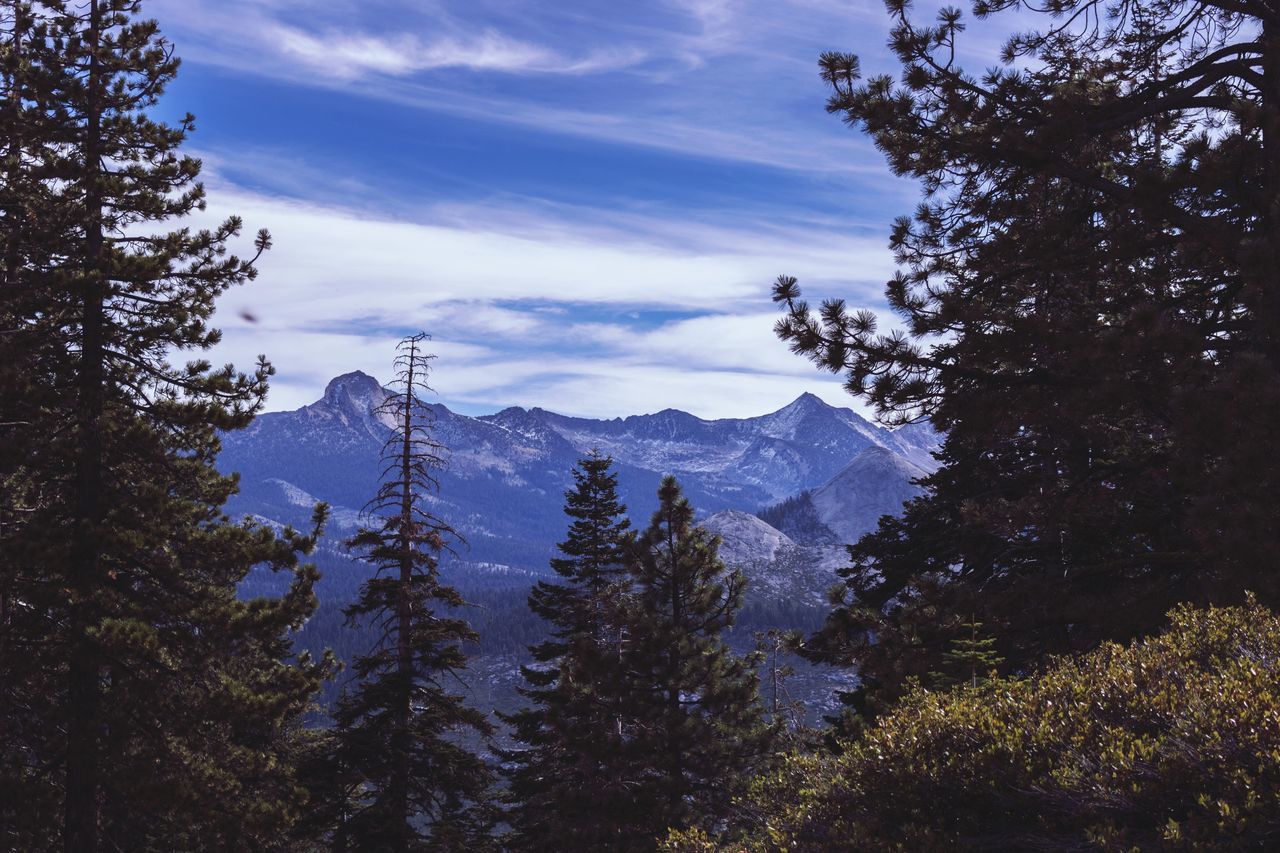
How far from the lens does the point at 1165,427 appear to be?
37.0 feet

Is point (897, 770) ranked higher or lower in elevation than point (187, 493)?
lower

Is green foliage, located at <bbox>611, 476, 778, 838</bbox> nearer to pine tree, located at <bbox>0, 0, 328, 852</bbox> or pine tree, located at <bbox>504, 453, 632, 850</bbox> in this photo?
pine tree, located at <bbox>504, 453, 632, 850</bbox>

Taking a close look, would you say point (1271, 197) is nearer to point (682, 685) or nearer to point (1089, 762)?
point (1089, 762)

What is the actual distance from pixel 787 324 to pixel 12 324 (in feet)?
41.6

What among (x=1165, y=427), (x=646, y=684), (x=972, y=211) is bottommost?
(x=646, y=684)

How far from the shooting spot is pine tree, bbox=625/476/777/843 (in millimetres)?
20062

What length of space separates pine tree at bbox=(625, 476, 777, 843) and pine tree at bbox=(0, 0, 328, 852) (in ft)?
25.7

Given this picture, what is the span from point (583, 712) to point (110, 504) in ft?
36.7

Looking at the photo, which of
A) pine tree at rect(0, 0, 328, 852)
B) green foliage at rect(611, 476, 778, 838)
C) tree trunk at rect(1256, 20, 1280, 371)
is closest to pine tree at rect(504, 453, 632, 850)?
green foliage at rect(611, 476, 778, 838)

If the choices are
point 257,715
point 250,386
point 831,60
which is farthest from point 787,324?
point 257,715

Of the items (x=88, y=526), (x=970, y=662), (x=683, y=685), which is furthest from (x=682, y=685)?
(x=88, y=526)

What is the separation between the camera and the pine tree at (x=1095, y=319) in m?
9.61

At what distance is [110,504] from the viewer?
1475 cm

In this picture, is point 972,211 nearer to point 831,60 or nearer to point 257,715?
point 831,60
